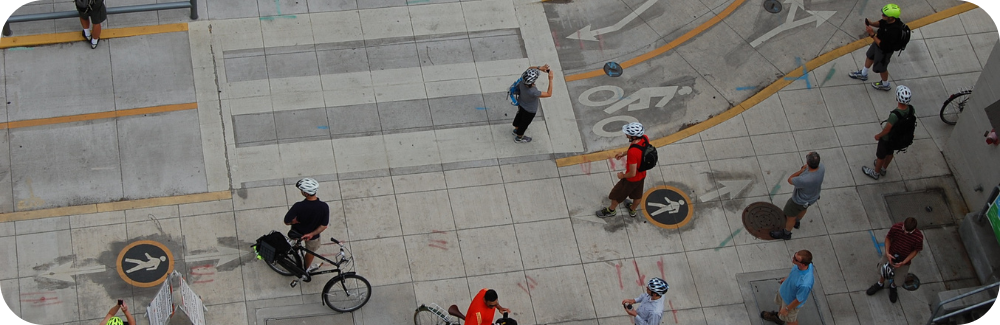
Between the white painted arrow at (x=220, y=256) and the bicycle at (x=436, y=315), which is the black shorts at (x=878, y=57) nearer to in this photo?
the bicycle at (x=436, y=315)

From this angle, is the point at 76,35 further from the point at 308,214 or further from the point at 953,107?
the point at 953,107

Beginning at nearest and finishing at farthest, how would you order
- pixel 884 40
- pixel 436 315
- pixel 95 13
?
1. pixel 436 315
2. pixel 95 13
3. pixel 884 40

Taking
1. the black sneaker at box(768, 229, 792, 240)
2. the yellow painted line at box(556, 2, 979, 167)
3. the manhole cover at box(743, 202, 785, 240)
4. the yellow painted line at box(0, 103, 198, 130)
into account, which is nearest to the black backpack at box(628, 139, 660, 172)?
the yellow painted line at box(556, 2, 979, 167)

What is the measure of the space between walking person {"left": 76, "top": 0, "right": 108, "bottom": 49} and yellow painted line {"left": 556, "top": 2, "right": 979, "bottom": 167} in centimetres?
745

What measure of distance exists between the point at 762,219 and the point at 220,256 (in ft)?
25.3

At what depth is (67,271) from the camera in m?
12.0

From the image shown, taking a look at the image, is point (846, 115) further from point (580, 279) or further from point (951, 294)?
point (580, 279)

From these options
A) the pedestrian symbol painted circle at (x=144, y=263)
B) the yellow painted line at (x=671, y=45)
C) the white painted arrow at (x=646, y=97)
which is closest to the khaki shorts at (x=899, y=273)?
the white painted arrow at (x=646, y=97)

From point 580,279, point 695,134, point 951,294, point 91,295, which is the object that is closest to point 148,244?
point 91,295

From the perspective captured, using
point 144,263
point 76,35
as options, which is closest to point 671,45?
point 144,263

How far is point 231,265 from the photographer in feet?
40.0

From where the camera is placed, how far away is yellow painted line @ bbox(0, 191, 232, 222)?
41.0 feet

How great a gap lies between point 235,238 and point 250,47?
12.2ft

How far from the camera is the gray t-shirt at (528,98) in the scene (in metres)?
13.1
